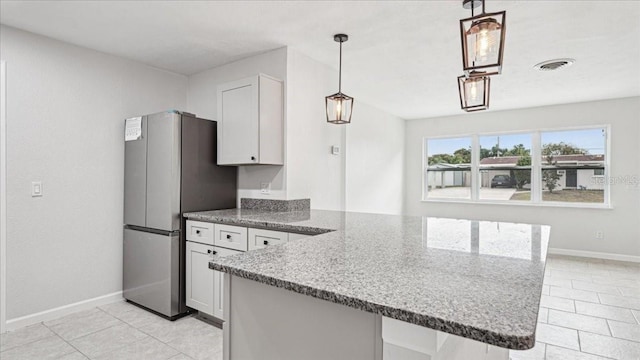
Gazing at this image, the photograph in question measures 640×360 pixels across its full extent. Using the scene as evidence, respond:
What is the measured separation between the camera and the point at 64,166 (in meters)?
3.07

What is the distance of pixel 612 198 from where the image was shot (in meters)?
5.14

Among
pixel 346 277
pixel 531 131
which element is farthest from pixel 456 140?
pixel 346 277

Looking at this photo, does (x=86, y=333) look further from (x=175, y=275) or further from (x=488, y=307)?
(x=488, y=307)

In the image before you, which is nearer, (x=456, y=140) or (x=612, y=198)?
(x=612, y=198)

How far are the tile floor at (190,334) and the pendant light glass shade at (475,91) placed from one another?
5.75ft

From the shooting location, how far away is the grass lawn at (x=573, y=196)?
5.29 meters

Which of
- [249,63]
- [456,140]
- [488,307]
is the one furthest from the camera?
[456,140]

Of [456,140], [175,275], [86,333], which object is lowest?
[86,333]

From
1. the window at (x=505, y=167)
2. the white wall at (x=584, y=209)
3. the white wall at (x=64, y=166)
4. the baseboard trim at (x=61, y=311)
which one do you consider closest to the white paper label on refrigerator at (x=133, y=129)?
the white wall at (x=64, y=166)

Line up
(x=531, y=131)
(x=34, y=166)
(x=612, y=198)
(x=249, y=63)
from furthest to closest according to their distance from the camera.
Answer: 1. (x=531, y=131)
2. (x=612, y=198)
3. (x=249, y=63)
4. (x=34, y=166)

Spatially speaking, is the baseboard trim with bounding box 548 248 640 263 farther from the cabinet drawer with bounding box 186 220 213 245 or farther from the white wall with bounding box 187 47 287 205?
the cabinet drawer with bounding box 186 220 213 245

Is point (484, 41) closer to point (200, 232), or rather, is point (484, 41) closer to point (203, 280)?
point (200, 232)

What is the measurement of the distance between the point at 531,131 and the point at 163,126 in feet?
18.3

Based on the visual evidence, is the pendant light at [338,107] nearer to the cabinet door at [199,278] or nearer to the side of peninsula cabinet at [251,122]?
the side of peninsula cabinet at [251,122]
